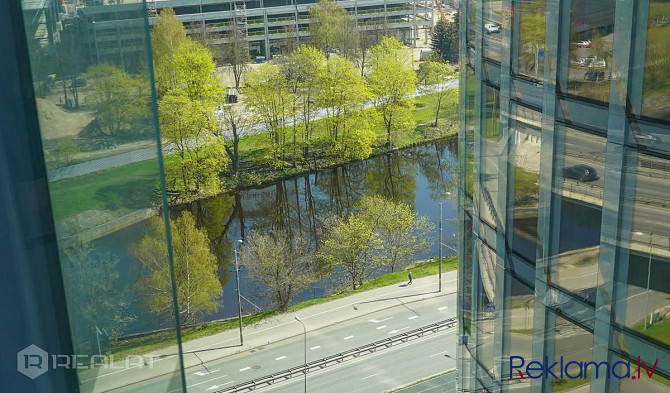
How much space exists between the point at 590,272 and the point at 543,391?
938mm

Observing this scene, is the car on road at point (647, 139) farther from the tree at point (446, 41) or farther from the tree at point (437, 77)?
the tree at point (446, 41)

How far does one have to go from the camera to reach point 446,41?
4428cm

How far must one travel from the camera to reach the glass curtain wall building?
3.11 meters

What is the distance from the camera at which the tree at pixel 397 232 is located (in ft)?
73.7

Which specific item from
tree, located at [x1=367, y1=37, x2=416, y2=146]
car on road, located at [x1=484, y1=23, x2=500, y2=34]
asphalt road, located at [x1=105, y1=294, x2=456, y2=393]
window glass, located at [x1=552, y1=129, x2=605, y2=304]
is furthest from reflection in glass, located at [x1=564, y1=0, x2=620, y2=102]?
tree, located at [x1=367, y1=37, x2=416, y2=146]

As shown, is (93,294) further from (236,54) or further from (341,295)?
(236,54)

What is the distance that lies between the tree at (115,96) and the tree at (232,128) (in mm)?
29424

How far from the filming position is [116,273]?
1423 mm

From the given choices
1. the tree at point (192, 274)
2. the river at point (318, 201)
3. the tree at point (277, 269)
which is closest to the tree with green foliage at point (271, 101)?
the river at point (318, 201)

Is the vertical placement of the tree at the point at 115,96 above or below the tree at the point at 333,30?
above

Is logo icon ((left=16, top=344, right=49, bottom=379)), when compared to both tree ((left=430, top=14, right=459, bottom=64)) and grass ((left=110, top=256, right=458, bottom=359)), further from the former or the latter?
tree ((left=430, top=14, right=459, bottom=64))

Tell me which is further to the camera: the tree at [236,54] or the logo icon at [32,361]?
the tree at [236,54]

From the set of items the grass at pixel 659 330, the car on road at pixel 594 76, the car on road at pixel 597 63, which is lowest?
the grass at pixel 659 330

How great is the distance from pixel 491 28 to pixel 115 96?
3.61m
